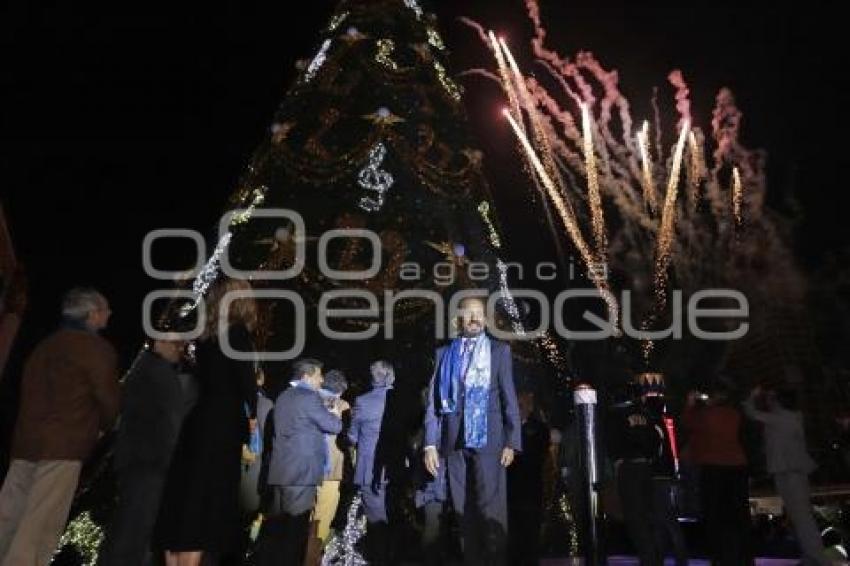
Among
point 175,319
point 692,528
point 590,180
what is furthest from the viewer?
point 590,180

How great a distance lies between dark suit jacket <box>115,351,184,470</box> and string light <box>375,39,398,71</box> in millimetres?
6376

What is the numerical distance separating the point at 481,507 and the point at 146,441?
2.27m

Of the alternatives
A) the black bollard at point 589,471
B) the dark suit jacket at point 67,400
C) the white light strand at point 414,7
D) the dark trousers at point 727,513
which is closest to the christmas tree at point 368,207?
the white light strand at point 414,7

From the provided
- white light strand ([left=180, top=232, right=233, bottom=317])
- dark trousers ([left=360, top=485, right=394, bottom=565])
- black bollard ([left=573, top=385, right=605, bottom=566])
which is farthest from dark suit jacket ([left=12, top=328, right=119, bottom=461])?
black bollard ([left=573, top=385, right=605, bottom=566])

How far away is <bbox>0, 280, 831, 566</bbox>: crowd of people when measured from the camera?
15.1 ft

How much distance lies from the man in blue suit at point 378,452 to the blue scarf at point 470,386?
223 cm

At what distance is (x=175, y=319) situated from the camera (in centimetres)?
888

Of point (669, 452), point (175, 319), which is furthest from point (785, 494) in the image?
point (175, 319)

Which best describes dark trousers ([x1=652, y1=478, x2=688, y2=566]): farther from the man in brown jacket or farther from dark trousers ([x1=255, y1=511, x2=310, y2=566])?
the man in brown jacket

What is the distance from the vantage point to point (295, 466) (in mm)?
5957

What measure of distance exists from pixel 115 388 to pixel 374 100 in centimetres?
656

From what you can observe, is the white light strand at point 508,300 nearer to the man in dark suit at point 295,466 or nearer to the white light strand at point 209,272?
the white light strand at point 209,272

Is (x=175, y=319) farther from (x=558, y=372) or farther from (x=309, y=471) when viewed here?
(x=558, y=372)

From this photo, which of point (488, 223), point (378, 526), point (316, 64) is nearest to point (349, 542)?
point (378, 526)
